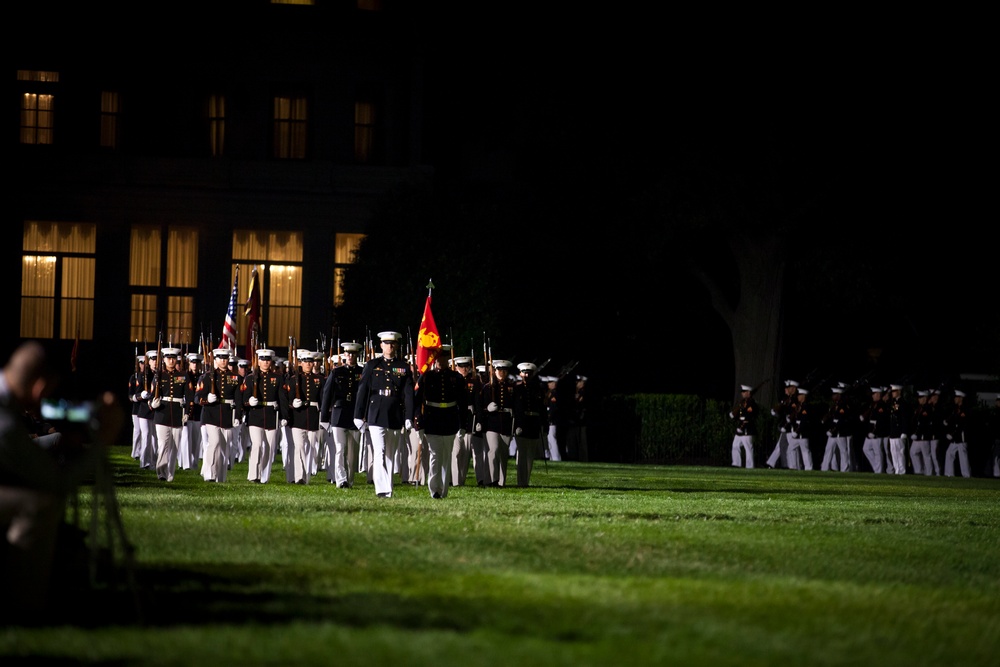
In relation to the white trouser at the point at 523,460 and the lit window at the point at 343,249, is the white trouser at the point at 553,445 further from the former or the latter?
the white trouser at the point at 523,460

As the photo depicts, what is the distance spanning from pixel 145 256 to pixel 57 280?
8.45ft

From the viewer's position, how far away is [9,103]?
149 feet

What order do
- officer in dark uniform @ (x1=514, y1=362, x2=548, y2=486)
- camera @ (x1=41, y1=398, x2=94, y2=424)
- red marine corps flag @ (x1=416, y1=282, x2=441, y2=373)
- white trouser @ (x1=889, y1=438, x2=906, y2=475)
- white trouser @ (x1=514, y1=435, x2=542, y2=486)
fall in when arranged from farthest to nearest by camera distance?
white trouser @ (x1=889, y1=438, x2=906, y2=475) → red marine corps flag @ (x1=416, y1=282, x2=441, y2=373) → officer in dark uniform @ (x1=514, y1=362, x2=548, y2=486) → white trouser @ (x1=514, y1=435, x2=542, y2=486) → camera @ (x1=41, y1=398, x2=94, y2=424)

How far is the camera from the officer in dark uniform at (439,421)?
21.6 metres

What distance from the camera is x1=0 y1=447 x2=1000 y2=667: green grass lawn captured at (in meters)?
9.03

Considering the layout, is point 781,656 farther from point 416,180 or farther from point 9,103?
point 9,103

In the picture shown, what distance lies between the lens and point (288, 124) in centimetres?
4738

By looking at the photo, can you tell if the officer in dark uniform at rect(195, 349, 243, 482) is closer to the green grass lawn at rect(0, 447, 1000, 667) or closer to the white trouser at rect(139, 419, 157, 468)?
the green grass lawn at rect(0, 447, 1000, 667)

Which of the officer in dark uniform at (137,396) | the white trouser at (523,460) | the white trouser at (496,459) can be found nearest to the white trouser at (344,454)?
the white trouser at (496,459)

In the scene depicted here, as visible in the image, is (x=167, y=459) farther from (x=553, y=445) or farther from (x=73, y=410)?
(x=553, y=445)

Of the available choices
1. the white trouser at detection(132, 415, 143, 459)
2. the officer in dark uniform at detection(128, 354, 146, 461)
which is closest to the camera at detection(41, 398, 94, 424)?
the officer in dark uniform at detection(128, 354, 146, 461)

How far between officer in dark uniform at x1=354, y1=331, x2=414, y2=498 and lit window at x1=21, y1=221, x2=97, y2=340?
25.3 meters

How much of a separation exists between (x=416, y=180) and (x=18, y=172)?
11141 millimetres

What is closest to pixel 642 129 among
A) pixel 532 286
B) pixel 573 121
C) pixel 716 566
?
pixel 573 121
